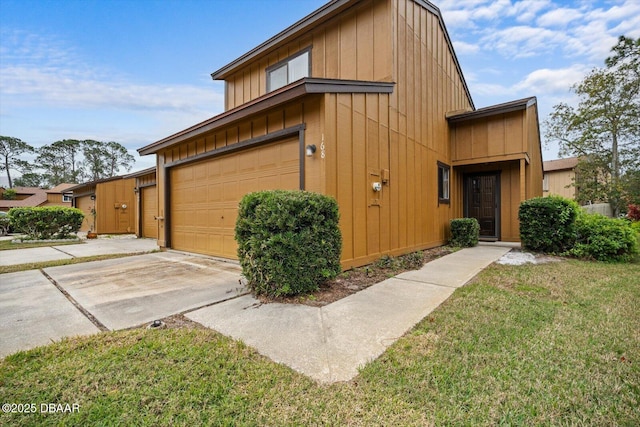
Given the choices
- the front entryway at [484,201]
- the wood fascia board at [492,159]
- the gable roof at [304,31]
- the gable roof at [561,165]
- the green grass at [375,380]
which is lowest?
the green grass at [375,380]

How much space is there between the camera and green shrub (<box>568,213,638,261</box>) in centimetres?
588

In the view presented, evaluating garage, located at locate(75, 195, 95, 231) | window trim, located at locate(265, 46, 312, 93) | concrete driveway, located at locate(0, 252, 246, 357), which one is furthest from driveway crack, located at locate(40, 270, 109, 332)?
garage, located at locate(75, 195, 95, 231)

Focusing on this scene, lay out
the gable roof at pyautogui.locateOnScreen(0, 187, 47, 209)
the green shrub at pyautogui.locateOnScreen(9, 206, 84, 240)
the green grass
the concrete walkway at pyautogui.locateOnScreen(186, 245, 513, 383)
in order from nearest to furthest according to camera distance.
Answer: the green grass, the concrete walkway at pyautogui.locateOnScreen(186, 245, 513, 383), the green shrub at pyautogui.locateOnScreen(9, 206, 84, 240), the gable roof at pyautogui.locateOnScreen(0, 187, 47, 209)

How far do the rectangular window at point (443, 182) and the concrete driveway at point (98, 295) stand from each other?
650 cm

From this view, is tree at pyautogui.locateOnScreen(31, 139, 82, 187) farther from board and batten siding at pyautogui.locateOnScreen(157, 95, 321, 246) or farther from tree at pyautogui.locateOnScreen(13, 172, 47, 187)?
board and batten siding at pyautogui.locateOnScreen(157, 95, 321, 246)

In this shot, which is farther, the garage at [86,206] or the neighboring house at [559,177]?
the neighboring house at [559,177]

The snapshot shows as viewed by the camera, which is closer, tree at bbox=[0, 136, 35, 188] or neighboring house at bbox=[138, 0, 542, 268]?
neighboring house at bbox=[138, 0, 542, 268]

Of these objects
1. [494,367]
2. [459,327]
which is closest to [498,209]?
[459,327]

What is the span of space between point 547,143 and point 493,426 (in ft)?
87.0

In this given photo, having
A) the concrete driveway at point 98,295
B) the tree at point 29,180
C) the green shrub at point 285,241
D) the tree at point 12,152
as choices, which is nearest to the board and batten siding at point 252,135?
the green shrub at point 285,241

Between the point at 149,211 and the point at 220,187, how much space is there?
840 centimetres

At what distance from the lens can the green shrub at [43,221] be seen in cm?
1101

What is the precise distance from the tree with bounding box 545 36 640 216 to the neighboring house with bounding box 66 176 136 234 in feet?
91.5

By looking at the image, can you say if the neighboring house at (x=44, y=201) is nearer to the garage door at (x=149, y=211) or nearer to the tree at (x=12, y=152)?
the tree at (x=12, y=152)
